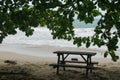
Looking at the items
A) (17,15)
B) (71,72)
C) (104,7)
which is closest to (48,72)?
(71,72)

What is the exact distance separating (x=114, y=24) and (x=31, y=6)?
9.09 feet

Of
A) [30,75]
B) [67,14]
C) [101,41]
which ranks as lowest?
[30,75]

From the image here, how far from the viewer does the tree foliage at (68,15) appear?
29.6 ft

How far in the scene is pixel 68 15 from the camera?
9.61 metres

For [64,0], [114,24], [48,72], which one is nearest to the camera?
[114,24]

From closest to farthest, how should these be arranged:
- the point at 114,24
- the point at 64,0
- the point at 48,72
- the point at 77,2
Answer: the point at 114,24
the point at 77,2
the point at 64,0
the point at 48,72

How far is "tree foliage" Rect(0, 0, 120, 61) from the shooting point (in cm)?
901

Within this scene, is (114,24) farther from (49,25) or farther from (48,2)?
(49,25)

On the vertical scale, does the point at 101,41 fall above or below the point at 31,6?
below

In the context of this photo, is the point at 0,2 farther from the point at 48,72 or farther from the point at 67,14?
the point at 48,72

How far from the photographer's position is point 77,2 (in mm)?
9555

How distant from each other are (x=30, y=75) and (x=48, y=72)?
2.72 feet

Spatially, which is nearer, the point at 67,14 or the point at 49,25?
the point at 67,14

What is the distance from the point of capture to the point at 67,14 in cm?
961
